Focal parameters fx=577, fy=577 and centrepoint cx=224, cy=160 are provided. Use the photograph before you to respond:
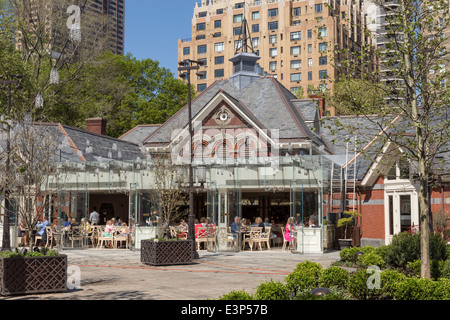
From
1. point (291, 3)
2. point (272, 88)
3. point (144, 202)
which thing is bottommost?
point (144, 202)

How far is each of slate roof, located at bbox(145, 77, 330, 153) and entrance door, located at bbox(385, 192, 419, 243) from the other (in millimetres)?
7056

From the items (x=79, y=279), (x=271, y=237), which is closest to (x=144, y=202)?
(x=271, y=237)

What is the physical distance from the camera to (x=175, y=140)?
34.8m

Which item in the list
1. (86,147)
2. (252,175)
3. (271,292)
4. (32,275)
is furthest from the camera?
(86,147)

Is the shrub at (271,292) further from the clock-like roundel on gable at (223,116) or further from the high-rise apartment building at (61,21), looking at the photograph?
the high-rise apartment building at (61,21)

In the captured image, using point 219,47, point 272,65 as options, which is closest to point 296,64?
point 272,65

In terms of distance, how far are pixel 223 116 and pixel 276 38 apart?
66.1m

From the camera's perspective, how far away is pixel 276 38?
97125 mm

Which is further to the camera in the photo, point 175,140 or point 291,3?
point 291,3

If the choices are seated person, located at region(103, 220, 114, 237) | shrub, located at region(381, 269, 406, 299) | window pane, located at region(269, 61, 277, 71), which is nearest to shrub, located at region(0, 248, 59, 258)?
shrub, located at region(381, 269, 406, 299)

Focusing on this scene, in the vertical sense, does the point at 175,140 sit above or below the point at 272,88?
below

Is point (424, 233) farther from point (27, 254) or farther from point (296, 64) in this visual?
point (296, 64)
